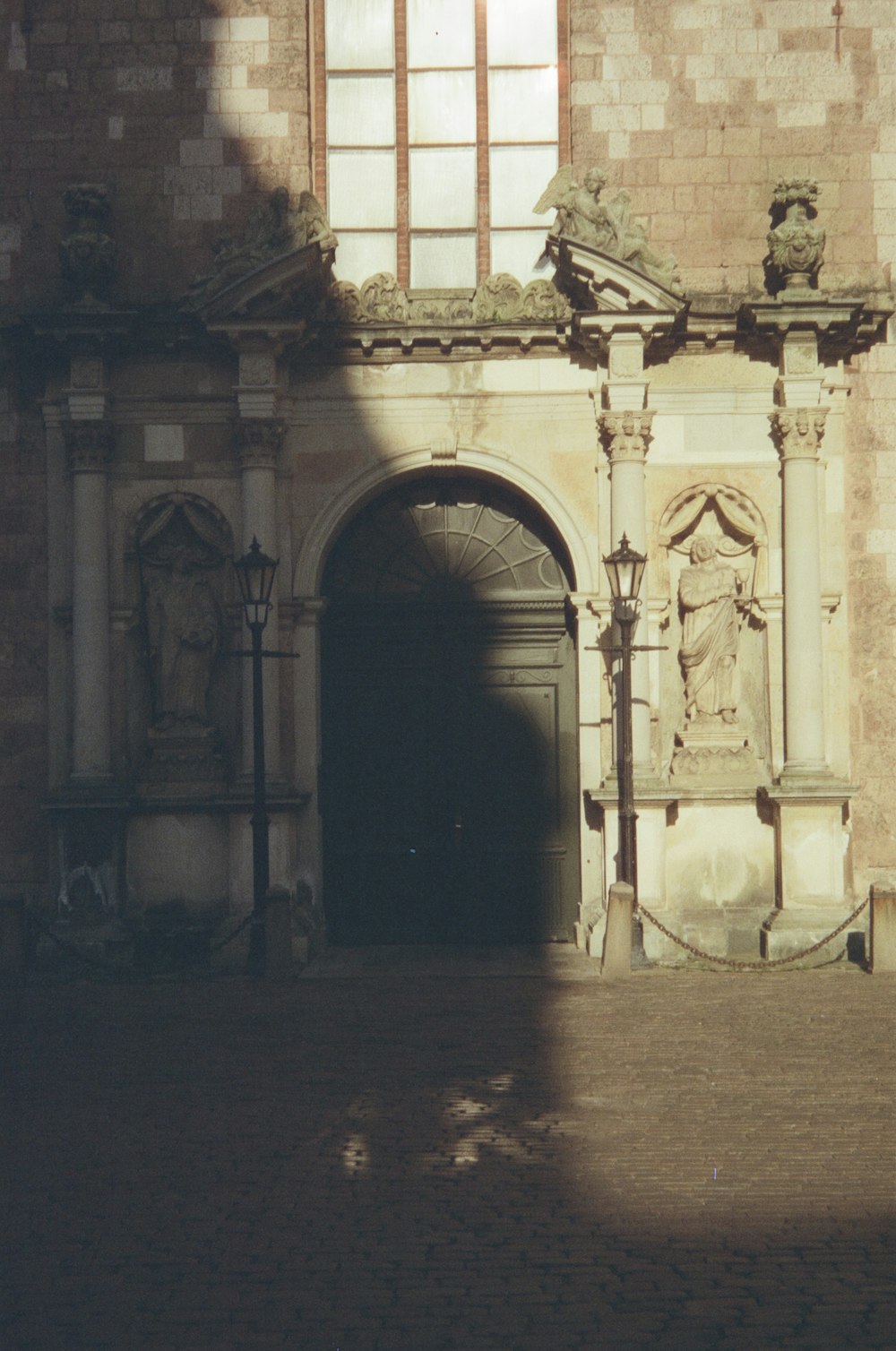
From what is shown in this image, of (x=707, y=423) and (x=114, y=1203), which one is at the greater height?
(x=707, y=423)

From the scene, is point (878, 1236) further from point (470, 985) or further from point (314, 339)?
point (314, 339)

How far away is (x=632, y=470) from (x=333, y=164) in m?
4.14

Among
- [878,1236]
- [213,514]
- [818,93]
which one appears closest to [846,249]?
[818,93]

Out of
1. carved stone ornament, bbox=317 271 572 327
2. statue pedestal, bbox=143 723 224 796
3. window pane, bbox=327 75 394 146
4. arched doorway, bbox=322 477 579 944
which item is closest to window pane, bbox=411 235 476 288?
carved stone ornament, bbox=317 271 572 327

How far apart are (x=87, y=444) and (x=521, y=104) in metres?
5.18

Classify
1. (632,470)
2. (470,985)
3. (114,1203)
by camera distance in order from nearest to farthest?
(114,1203) < (470,985) < (632,470)

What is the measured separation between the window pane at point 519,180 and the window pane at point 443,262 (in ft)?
1.32

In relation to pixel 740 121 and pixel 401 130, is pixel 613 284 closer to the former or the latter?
pixel 740 121

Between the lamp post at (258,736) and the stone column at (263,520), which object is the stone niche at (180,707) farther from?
the lamp post at (258,736)

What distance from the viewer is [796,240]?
15.6m

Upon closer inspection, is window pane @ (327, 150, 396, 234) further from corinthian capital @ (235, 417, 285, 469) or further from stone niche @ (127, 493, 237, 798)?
stone niche @ (127, 493, 237, 798)

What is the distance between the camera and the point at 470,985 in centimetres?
1411

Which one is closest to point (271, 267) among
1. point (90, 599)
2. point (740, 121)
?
point (90, 599)

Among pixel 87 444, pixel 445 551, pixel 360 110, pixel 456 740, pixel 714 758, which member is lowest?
pixel 714 758
